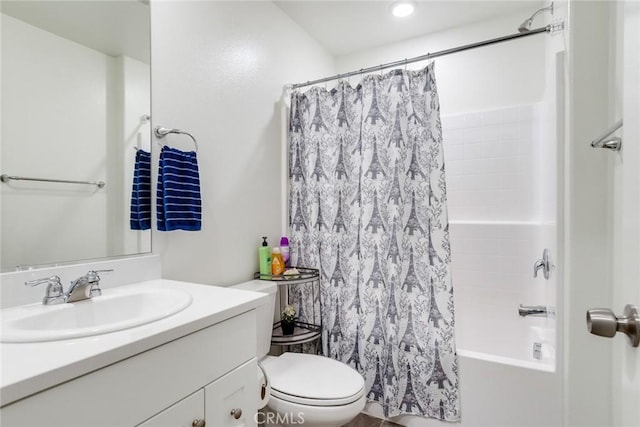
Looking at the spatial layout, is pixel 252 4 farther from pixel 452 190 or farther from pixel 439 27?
pixel 452 190

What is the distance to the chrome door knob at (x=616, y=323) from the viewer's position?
0.51 meters

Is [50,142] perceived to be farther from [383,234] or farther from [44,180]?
[383,234]

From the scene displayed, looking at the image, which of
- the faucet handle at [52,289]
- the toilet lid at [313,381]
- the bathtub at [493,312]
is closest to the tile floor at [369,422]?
the bathtub at [493,312]

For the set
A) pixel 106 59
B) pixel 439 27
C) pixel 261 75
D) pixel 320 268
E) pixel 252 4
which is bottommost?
pixel 320 268

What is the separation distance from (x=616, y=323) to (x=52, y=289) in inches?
53.7

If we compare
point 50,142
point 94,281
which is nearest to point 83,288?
point 94,281

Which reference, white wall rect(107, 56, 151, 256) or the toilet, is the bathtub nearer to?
the toilet

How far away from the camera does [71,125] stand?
3.50ft

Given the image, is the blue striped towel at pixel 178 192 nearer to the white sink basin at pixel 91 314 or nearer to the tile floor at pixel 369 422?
the white sink basin at pixel 91 314

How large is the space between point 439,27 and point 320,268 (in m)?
1.98

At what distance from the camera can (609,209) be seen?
976mm

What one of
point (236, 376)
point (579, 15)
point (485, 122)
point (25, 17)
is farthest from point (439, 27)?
point (236, 376)

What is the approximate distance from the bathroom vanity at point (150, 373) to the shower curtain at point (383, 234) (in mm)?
909

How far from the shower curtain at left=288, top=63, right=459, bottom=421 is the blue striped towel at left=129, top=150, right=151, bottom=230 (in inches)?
36.7
